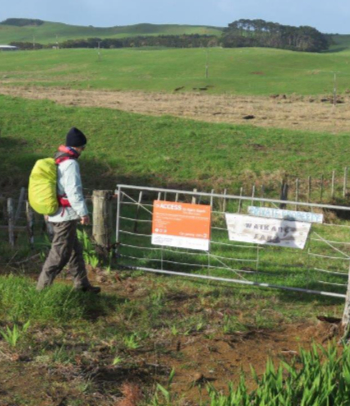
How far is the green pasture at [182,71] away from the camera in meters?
51.5

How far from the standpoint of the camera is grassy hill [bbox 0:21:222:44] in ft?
506

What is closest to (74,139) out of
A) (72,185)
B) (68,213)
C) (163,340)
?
(72,185)

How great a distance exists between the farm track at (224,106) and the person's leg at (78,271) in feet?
78.3

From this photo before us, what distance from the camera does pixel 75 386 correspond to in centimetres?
541

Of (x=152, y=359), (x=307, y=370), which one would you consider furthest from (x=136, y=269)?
(x=307, y=370)

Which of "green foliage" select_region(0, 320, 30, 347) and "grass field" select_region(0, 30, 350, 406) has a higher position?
"green foliage" select_region(0, 320, 30, 347)

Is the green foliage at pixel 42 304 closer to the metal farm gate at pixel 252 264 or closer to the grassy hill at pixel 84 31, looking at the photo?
the metal farm gate at pixel 252 264

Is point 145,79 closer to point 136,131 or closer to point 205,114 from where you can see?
point 205,114

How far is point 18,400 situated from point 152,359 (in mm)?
1310

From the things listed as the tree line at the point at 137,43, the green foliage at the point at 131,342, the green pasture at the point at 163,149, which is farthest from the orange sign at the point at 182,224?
the tree line at the point at 137,43

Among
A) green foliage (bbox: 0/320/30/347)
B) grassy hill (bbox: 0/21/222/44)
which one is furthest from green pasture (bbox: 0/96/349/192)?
grassy hill (bbox: 0/21/222/44)

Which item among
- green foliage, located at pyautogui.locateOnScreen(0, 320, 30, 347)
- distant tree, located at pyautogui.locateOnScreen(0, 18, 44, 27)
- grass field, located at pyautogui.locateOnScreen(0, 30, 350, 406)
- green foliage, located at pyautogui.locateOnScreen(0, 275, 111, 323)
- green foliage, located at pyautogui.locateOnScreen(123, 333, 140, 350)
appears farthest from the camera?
distant tree, located at pyautogui.locateOnScreen(0, 18, 44, 27)

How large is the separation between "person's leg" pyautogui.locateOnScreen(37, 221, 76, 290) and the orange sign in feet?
5.33

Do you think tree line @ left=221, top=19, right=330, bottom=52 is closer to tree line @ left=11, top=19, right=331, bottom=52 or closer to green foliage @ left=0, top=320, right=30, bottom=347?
tree line @ left=11, top=19, right=331, bottom=52
